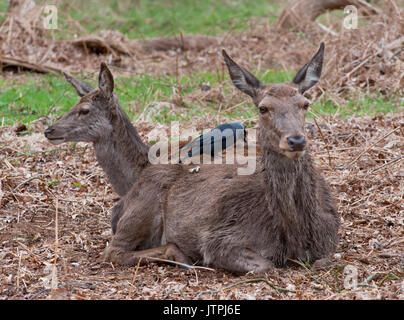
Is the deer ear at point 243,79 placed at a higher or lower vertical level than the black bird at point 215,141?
higher

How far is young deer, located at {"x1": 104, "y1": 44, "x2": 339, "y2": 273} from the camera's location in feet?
16.4

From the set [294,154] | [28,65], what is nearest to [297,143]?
[294,154]

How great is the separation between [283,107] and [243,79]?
24.5 inches

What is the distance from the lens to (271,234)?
5.16 metres

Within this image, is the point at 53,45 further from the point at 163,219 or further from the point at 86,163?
the point at 163,219

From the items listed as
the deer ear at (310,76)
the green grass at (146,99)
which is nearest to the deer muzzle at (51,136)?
the deer ear at (310,76)

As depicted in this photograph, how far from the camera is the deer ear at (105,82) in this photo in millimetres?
6336

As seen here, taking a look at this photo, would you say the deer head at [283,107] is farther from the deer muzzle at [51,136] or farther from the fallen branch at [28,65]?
the fallen branch at [28,65]

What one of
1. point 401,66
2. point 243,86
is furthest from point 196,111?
point 243,86

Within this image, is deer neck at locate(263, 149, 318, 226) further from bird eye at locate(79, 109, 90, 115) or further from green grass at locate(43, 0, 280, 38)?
green grass at locate(43, 0, 280, 38)

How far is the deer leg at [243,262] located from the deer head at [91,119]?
1.92 meters

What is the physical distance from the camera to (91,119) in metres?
6.39
